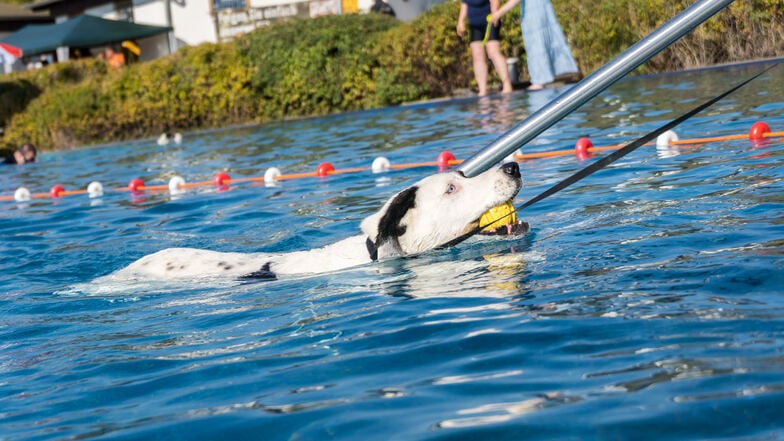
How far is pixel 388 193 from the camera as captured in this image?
34.0 ft

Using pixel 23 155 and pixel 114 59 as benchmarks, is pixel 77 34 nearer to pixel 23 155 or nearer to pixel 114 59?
pixel 114 59

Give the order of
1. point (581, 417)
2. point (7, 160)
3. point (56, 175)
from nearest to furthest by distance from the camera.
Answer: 1. point (581, 417)
2. point (56, 175)
3. point (7, 160)

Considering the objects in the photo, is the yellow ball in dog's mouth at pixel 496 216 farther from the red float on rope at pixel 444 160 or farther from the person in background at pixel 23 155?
the person in background at pixel 23 155

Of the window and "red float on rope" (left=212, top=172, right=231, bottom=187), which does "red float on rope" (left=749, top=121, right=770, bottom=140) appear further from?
the window

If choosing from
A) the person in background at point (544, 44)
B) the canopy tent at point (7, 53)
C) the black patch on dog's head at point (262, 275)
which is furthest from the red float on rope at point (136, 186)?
the canopy tent at point (7, 53)

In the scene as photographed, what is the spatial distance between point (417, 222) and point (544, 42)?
14.3 m

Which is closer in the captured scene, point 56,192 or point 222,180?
point 222,180

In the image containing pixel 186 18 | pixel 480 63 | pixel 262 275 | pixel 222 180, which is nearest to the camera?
pixel 262 275

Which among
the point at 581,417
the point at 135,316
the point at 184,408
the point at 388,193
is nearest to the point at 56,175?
the point at 388,193

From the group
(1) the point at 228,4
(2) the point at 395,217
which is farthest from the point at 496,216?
(1) the point at 228,4

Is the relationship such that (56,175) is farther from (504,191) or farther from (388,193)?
(504,191)

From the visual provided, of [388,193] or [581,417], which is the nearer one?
[581,417]

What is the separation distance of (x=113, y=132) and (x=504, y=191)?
25.5 meters

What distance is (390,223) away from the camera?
655 cm
